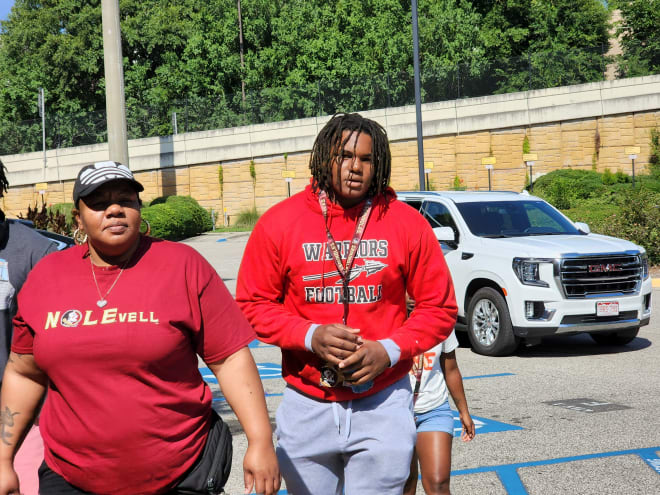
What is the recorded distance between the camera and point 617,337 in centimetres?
1168

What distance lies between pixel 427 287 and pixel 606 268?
804 centimetres

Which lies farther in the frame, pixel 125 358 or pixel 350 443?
pixel 350 443

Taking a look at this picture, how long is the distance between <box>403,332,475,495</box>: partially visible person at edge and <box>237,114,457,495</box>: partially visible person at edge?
2.01ft

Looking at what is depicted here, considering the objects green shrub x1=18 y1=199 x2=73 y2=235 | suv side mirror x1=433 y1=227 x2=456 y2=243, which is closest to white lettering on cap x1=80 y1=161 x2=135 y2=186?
suv side mirror x1=433 y1=227 x2=456 y2=243

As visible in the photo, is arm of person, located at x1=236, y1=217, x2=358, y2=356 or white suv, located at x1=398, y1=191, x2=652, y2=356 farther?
white suv, located at x1=398, y1=191, x2=652, y2=356

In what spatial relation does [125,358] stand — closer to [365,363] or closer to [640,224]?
[365,363]

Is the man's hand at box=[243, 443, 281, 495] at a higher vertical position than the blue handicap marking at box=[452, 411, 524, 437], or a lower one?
higher

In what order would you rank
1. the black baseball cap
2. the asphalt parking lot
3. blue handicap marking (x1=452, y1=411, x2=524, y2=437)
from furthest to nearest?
blue handicap marking (x1=452, y1=411, x2=524, y2=437), the asphalt parking lot, the black baseball cap

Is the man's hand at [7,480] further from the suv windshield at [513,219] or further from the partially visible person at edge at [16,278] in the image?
the suv windshield at [513,219]

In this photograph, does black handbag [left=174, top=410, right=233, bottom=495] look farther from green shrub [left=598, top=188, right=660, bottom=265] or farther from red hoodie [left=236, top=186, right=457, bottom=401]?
green shrub [left=598, top=188, right=660, bottom=265]

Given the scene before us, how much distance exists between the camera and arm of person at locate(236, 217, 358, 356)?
3.19m

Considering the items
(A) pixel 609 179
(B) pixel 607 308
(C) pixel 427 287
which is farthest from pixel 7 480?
(A) pixel 609 179

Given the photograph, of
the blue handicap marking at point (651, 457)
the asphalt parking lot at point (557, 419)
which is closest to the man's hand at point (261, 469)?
the asphalt parking lot at point (557, 419)

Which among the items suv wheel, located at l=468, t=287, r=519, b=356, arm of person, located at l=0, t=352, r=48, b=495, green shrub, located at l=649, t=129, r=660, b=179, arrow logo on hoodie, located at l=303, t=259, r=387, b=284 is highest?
green shrub, located at l=649, t=129, r=660, b=179
